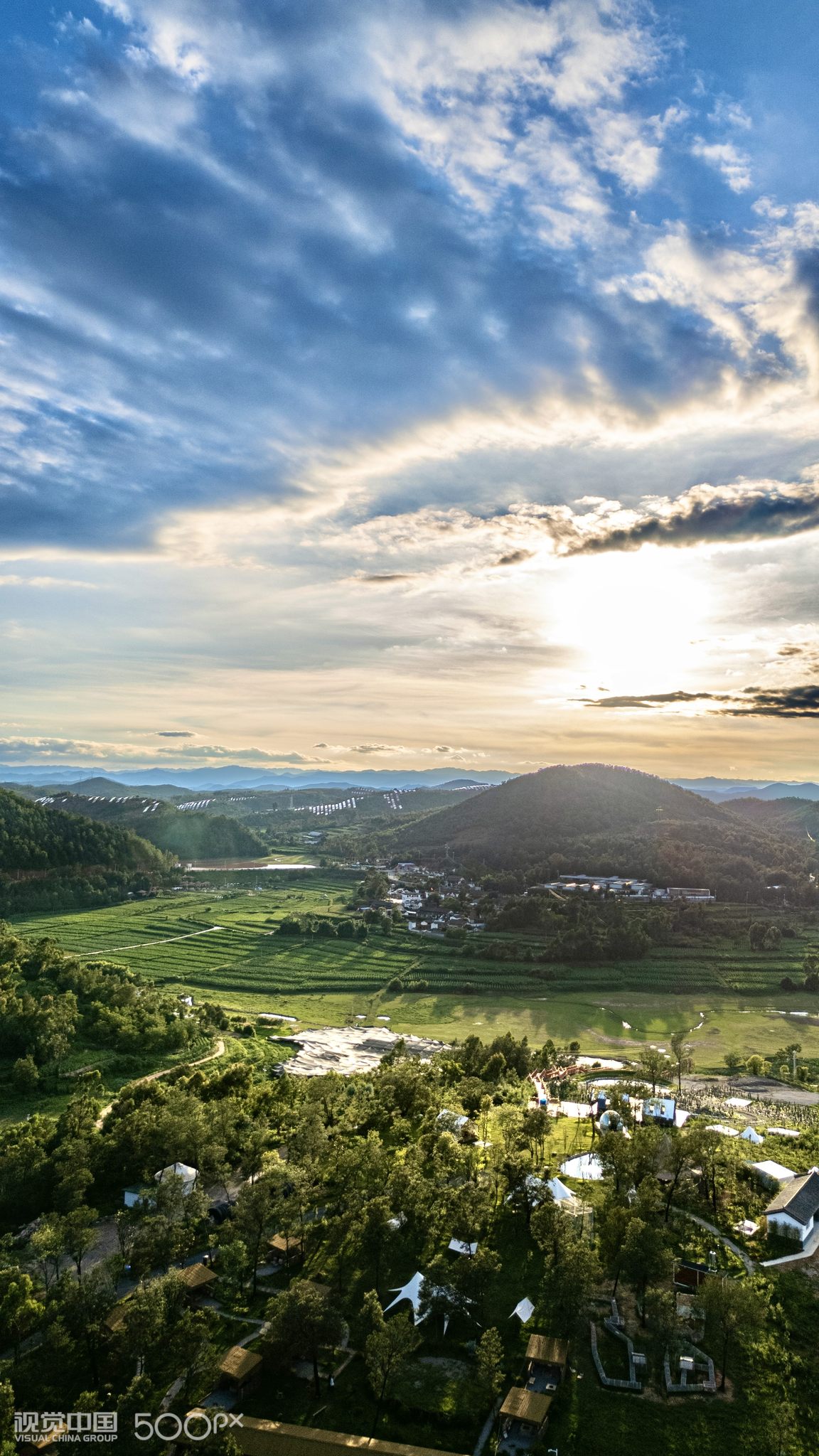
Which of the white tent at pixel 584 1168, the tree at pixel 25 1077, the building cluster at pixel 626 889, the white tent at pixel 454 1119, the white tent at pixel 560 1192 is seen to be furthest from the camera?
the building cluster at pixel 626 889

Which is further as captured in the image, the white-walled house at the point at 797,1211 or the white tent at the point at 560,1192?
the white tent at the point at 560,1192

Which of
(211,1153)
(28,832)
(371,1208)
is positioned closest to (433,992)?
(211,1153)

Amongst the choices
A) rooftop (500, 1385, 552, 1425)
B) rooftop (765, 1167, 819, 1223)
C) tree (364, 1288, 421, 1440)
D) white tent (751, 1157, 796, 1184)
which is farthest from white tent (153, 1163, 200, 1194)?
white tent (751, 1157, 796, 1184)

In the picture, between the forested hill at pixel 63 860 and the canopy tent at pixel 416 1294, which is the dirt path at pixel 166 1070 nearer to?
the canopy tent at pixel 416 1294

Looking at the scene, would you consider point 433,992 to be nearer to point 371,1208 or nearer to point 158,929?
point 158,929

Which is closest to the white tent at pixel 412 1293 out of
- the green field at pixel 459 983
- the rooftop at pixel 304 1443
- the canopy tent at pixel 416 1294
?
the canopy tent at pixel 416 1294

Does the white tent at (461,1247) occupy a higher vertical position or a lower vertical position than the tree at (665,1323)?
lower

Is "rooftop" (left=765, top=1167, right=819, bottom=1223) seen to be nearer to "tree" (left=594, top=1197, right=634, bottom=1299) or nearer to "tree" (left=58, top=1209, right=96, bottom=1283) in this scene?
"tree" (left=594, top=1197, right=634, bottom=1299)

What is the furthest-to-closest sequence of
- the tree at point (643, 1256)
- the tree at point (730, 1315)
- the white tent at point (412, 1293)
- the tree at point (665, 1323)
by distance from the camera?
the white tent at point (412, 1293), the tree at point (643, 1256), the tree at point (665, 1323), the tree at point (730, 1315)
